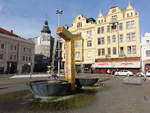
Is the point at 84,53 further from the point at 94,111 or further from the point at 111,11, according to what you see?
the point at 94,111

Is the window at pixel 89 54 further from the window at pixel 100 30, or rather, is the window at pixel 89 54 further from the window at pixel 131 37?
the window at pixel 131 37

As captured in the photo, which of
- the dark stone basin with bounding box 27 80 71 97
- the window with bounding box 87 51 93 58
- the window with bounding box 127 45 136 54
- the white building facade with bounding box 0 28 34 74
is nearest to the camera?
the dark stone basin with bounding box 27 80 71 97

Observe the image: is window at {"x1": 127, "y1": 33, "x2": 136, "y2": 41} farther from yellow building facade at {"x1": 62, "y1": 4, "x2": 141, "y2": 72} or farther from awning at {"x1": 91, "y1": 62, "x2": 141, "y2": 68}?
awning at {"x1": 91, "y1": 62, "x2": 141, "y2": 68}

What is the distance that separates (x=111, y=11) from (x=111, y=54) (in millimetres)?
13600

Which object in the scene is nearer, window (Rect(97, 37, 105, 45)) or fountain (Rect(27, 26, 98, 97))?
fountain (Rect(27, 26, 98, 97))

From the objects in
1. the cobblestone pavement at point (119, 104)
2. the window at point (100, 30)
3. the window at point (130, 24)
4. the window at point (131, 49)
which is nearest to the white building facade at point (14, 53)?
the window at point (100, 30)

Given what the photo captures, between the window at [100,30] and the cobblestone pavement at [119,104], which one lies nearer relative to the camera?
the cobblestone pavement at [119,104]

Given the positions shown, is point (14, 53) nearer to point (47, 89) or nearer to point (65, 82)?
point (65, 82)

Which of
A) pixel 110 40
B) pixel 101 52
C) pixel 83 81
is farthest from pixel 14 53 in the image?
pixel 83 81

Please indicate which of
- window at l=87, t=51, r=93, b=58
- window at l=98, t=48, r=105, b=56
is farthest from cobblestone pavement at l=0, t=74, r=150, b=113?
window at l=87, t=51, r=93, b=58

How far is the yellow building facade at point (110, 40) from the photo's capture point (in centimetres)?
3888

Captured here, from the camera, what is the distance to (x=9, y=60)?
4478 centimetres

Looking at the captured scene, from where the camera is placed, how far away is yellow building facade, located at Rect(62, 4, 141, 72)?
3888 centimetres

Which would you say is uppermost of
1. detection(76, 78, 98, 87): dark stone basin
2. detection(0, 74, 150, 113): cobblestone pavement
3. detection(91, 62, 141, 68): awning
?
detection(91, 62, 141, 68): awning
